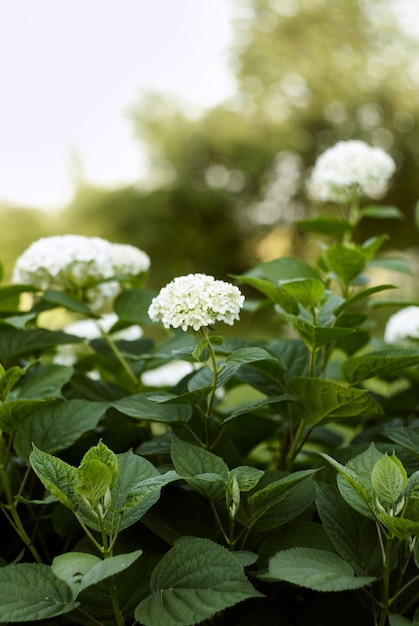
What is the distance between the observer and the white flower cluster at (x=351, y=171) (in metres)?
1.29

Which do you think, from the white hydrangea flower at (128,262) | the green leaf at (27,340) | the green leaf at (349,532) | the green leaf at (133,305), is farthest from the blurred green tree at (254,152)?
the green leaf at (349,532)

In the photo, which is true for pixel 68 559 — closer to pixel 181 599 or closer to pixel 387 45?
pixel 181 599

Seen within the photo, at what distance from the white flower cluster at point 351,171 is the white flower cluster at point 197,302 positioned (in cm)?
72

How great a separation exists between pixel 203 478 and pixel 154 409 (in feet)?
0.58

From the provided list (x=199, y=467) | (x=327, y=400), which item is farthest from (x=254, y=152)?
(x=199, y=467)

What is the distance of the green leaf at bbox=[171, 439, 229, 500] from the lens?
0.56 meters

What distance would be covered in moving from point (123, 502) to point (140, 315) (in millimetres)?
459

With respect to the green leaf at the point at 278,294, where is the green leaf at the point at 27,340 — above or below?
below

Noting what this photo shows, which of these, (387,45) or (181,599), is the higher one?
(387,45)

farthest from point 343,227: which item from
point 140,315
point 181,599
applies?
point 181,599

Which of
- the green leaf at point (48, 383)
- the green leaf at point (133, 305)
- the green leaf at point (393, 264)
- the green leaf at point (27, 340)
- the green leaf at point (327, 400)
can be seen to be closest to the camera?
the green leaf at point (327, 400)

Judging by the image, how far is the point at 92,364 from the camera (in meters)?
1.06

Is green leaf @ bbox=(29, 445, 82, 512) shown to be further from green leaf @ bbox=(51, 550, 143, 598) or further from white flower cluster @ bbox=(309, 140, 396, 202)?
white flower cluster @ bbox=(309, 140, 396, 202)

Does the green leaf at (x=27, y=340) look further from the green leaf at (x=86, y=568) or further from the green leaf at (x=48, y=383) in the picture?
the green leaf at (x=86, y=568)
